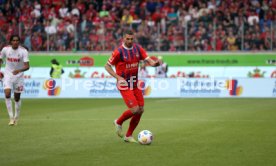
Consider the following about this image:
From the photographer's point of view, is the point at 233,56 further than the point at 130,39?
Yes

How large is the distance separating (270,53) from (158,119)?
676 inches

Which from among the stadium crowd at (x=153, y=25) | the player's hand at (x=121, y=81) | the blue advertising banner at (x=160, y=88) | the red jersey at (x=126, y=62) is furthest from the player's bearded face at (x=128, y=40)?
the stadium crowd at (x=153, y=25)

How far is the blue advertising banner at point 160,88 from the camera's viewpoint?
32500mm

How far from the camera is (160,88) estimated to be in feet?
108

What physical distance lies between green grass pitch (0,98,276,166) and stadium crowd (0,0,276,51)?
1217cm

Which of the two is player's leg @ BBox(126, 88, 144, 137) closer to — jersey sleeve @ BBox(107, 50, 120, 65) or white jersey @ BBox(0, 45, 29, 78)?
jersey sleeve @ BBox(107, 50, 120, 65)

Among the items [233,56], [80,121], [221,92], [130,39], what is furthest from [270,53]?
[130,39]

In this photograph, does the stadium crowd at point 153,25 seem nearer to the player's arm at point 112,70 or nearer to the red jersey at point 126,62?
the red jersey at point 126,62

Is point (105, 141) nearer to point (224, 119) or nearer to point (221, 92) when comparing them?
point (224, 119)

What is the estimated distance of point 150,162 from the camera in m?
10.5

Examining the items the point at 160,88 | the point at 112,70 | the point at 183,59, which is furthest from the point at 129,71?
the point at 183,59

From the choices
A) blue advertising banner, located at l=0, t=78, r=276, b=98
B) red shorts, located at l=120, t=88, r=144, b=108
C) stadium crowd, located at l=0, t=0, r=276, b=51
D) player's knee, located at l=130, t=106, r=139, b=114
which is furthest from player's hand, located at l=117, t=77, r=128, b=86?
stadium crowd, located at l=0, t=0, r=276, b=51

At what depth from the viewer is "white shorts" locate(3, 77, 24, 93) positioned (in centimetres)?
1814

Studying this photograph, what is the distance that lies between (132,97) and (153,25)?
23.1m
